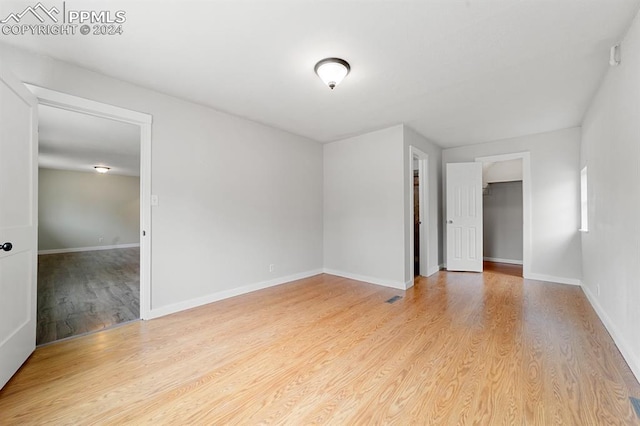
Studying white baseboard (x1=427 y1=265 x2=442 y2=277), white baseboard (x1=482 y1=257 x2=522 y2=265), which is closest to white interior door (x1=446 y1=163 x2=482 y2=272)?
white baseboard (x1=427 y1=265 x2=442 y2=277)

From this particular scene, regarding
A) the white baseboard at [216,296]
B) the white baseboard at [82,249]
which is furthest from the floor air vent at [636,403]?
the white baseboard at [82,249]

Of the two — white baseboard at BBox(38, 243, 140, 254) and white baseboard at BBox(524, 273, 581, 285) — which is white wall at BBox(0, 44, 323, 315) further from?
white baseboard at BBox(38, 243, 140, 254)

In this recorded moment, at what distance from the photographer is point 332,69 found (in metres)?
2.27

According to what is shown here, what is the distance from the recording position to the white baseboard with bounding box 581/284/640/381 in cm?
178

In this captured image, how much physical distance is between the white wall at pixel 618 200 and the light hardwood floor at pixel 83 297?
173 inches

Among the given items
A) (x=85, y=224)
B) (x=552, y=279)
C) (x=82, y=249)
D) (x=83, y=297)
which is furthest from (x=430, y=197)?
(x=82, y=249)

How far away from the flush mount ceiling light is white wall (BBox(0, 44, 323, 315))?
1.71 meters

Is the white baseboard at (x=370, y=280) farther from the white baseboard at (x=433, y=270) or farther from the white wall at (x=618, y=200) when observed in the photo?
the white wall at (x=618, y=200)

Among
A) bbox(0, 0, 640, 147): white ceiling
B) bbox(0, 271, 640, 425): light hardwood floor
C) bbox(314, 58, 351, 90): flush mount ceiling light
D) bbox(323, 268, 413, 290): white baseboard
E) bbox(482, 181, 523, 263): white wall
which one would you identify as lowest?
bbox(0, 271, 640, 425): light hardwood floor

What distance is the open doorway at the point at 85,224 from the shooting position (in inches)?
118

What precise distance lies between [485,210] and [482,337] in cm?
478

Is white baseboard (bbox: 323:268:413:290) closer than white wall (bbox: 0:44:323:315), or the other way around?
white wall (bbox: 0:44:323:315)

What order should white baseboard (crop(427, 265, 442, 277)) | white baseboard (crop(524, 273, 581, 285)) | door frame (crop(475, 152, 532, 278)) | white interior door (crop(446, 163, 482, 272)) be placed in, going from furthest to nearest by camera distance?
1. white interior door (crop(446, 163, 482, 272))
2. white baseboard (crop(427, 265, 442, 277))
3. door frame (crop(475, 152, 532, 278))
4. white baseboard (crop(524, 273, 581, 285))

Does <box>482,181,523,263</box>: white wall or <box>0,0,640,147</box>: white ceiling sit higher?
<box>0,0,640,147</box>: white ceiling
